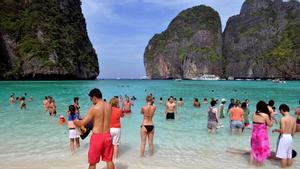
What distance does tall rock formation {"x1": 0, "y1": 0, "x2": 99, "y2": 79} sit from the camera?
306 feet

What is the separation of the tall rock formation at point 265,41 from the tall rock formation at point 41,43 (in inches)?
3415

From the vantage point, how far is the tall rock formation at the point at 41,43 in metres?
93.1

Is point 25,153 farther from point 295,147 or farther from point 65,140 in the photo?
point 295,147

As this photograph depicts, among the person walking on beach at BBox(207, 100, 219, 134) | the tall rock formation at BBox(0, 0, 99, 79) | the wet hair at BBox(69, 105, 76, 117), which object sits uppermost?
the tall rock formation at BBox(0, 0, 99, 79)

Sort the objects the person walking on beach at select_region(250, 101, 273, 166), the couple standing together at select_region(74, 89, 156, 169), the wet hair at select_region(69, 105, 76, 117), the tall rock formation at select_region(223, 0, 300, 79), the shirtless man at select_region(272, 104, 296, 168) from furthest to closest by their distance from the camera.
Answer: the tall rock formation at select_region(223, 0, 300, 79), the wet hair at select_region(69, 105, 76, 117), the shirtless man at select_region(272, 104, 296, 168), the person walking on beach at select_region(250, 101, 273, 166), the couple standing together at select_region(74, 89, 156, 169)

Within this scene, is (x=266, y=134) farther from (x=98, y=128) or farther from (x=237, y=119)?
(x=237, y=119)

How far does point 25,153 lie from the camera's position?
30.7ft

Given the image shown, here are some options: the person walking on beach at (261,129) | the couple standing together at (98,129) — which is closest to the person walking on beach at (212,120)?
the person walking on beach at (261,129)

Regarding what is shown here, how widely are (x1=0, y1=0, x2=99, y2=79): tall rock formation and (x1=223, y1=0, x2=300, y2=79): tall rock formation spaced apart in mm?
86735

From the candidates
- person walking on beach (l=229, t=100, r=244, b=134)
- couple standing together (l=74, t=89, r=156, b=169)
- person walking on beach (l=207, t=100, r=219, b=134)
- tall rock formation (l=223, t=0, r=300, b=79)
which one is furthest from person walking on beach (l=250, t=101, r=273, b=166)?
tall rock formation (l=223, t=0, r=300, b=79)

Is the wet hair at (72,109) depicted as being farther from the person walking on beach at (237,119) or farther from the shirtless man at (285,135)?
the person walking on beach at (237,119)

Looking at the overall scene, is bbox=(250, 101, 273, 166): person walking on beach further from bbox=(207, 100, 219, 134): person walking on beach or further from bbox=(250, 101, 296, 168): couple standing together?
bbox=(207, 100, 219, 134): person walking on beach

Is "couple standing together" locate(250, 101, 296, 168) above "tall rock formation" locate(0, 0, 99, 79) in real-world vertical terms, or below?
below

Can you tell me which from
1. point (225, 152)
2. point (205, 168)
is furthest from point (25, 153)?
point (225, 152)
